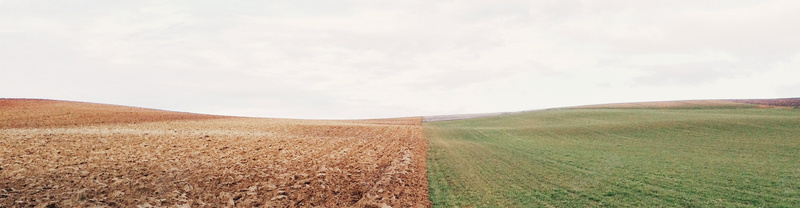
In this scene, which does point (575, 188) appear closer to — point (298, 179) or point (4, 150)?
point (298, 179)

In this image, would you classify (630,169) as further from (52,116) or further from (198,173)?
(52,116)

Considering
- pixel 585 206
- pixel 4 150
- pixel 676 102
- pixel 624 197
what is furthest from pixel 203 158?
pixel 676 102

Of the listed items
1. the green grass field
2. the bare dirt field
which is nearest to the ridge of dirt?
the bare dirt field

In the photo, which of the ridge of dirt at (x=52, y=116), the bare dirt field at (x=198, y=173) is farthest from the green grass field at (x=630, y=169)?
the ridge of dirt at (x=52, y=116)

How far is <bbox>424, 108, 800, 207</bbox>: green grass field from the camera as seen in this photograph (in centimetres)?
1131

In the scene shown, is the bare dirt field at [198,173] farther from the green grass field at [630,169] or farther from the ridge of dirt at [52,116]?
the ridge of dirt at [52,116]

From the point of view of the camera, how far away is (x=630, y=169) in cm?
1588

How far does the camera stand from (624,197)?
11.4 m

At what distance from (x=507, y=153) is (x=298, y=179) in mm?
12656

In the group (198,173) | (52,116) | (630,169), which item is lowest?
(630,169)

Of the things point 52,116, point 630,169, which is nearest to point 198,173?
point 630,169

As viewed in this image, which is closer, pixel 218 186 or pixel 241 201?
pixel 241 201

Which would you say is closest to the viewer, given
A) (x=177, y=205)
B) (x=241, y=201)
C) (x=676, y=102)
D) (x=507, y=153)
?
(x=177, y=205)

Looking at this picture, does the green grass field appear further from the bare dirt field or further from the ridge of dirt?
the ridge of dirt
